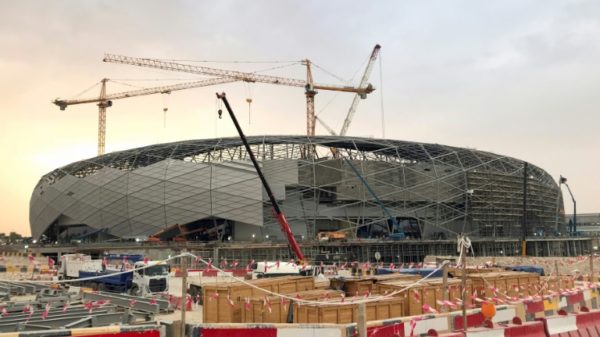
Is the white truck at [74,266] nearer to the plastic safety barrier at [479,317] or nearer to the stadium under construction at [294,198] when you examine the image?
the plastic safety barrier at [479,317]

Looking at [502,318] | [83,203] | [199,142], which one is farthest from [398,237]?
[502,318]

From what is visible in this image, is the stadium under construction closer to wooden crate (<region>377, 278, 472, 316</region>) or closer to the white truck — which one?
the white truck

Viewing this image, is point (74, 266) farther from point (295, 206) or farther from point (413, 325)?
point (295, 206)

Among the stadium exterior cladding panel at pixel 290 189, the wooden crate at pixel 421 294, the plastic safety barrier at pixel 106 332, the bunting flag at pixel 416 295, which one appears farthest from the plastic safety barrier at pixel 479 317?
the stadium exterior cladding panel at pixel 290 189

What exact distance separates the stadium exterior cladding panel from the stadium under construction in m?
0.17

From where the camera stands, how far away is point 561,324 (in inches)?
561

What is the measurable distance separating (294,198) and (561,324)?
61.8 m

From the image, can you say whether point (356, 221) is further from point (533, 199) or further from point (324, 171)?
point (533, 199)

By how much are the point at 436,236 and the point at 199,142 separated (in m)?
42.9

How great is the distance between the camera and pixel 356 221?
80625 mm

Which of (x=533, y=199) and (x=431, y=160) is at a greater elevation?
(x=431, y=160)

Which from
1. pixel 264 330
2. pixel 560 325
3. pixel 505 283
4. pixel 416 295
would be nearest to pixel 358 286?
pixel 416 295

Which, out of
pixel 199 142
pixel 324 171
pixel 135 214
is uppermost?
pixel 199 142

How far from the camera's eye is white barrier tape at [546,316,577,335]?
1386 centimetres
